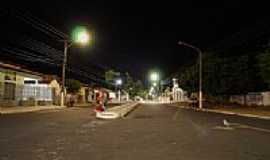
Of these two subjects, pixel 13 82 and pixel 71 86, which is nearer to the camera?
pixel 13 82

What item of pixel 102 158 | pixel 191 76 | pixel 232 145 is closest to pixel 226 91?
pixel 191 76

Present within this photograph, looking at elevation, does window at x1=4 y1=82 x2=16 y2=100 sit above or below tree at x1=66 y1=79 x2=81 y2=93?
below

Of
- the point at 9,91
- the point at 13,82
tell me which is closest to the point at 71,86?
the point at 13,82

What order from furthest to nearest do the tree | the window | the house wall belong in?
the tree < the window < the house wall

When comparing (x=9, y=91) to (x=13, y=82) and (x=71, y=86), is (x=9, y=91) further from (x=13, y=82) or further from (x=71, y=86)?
(x=71, y=86)

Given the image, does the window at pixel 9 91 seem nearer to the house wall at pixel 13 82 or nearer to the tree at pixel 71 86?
the house wall at pixel 13 82

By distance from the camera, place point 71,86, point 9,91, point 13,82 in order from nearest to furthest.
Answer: point 9,91
point 13,82
point 71,86

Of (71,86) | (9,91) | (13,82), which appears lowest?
(9,91)

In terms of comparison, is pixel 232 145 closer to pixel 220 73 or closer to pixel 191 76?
pixel 220 73

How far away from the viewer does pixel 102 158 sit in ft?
31.2

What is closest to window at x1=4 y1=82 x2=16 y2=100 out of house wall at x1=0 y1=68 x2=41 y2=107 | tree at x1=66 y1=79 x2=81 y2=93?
house wall at x1=0 y1=68 x2=41 y2=107

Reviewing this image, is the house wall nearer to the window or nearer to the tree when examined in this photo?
the window

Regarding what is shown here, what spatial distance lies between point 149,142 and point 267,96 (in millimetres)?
42117

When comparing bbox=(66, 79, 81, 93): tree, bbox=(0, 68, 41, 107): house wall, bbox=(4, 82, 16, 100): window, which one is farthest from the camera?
bbox=(66, 79, 81, 93): tree
